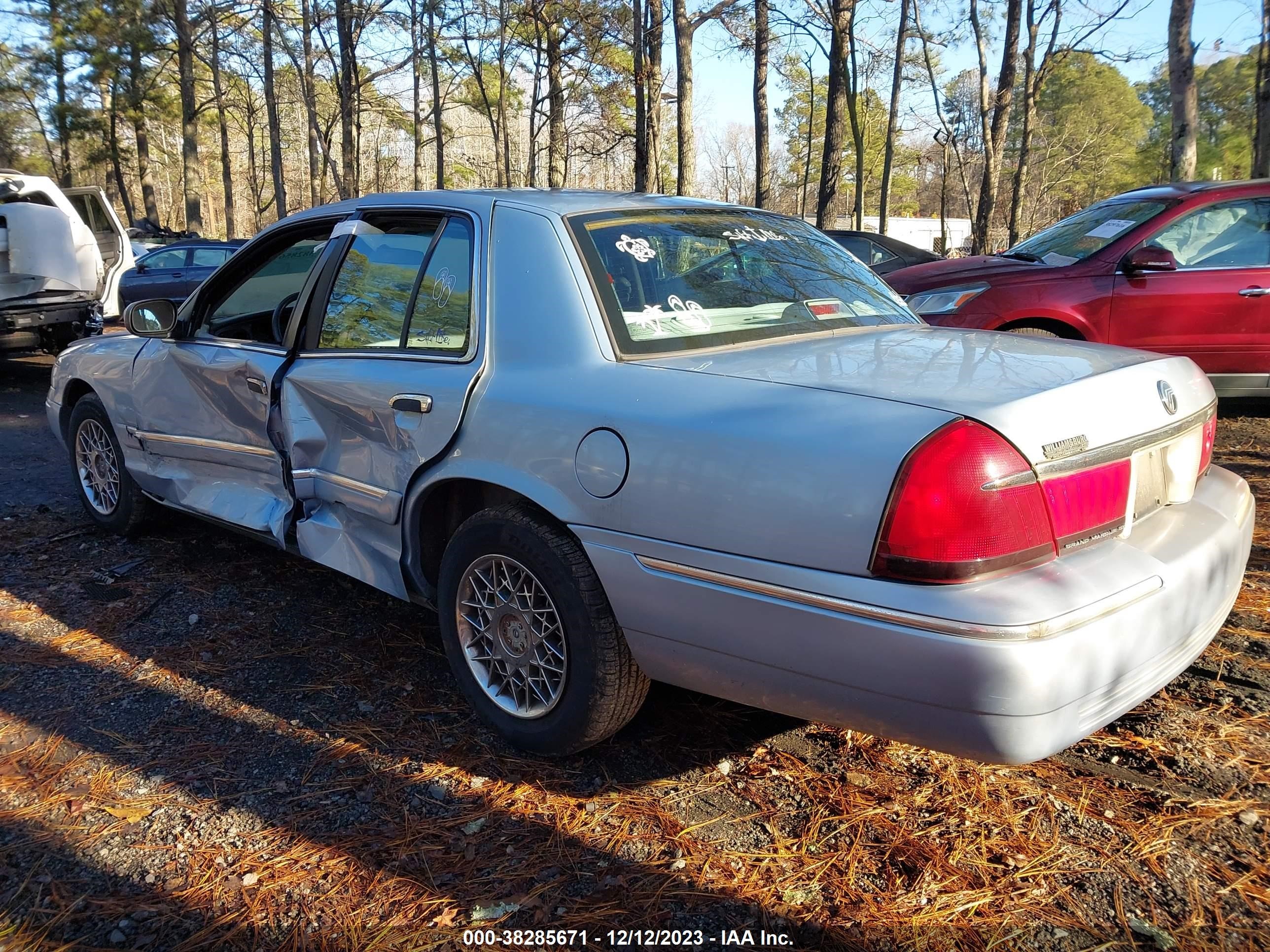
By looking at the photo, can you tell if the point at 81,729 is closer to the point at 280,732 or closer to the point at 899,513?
the point at 280,732

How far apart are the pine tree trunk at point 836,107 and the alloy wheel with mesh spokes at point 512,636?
1384cm

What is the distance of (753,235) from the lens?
133 inches

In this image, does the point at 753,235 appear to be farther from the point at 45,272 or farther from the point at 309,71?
the point at 309,71

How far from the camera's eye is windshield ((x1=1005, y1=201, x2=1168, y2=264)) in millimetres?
6652

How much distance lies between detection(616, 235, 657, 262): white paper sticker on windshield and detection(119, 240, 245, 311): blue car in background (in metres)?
14.1

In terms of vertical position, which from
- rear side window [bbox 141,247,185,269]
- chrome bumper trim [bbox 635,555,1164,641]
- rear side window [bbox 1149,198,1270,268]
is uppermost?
rear side window [bbox 141,247,185,269]

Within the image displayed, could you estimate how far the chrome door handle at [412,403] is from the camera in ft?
9.66

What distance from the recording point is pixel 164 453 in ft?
14.3

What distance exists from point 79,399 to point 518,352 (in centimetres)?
340

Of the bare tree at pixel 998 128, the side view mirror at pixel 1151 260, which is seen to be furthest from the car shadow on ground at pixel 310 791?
the bare tree at pixel 998 128

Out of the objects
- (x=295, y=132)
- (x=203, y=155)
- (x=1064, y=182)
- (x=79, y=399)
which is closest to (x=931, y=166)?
(x=1064, y=182)

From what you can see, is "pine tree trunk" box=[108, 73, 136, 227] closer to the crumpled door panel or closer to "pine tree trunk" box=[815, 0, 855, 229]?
"pine tree trunk" box=[815, 0, 855, 229]

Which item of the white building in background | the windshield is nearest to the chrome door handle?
the windshield

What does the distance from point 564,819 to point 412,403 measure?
1315 millimetres
